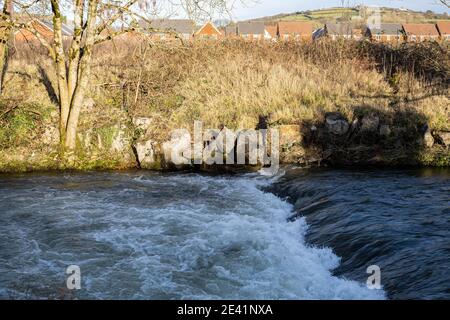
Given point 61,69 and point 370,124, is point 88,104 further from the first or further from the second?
point 370,124

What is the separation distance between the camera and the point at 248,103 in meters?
16.7

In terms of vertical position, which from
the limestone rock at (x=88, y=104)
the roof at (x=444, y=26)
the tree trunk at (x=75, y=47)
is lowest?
the limestone rock at (x=88, y=104)

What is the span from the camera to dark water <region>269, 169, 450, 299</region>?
7.18 metres

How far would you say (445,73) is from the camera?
1720 centimetres

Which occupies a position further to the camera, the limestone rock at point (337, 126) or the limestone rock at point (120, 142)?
the limestone rock at point (120, 142)

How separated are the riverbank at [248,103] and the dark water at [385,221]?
1526mm

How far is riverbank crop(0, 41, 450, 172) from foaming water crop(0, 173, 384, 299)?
6.92ft

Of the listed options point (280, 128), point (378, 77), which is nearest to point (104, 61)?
point (280, 128)

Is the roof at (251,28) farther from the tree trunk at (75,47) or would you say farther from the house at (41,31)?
the tree trunk at (75,47)

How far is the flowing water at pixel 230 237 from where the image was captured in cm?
732

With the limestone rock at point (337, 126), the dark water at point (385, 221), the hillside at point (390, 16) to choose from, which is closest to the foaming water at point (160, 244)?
the dark water at point (385, 221)

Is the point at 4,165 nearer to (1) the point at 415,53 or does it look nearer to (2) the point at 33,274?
(2) the point at 33,274
